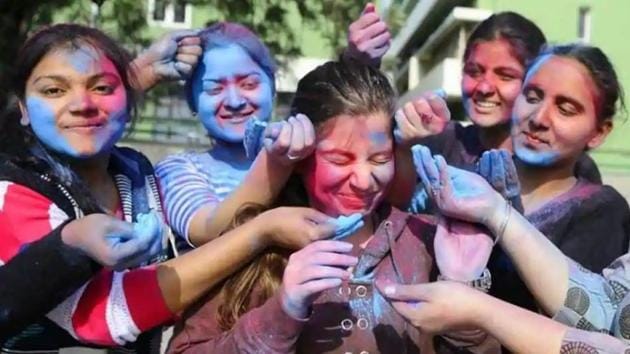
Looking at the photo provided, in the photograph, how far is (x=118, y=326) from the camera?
7.37 ft

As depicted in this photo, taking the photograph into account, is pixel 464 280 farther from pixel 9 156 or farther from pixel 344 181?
pixel 9 156

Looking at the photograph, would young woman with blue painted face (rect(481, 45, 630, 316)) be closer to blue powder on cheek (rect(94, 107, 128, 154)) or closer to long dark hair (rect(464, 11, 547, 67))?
long dark hair (rect(464, 11, 547, 67))

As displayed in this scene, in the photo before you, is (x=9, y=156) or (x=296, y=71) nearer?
(x=9, y=156)

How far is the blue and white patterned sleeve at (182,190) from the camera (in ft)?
8.57

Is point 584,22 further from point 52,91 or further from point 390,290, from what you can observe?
point 390,290

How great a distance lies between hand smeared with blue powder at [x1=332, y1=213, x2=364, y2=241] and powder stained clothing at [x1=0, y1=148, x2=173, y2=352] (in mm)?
A: 430

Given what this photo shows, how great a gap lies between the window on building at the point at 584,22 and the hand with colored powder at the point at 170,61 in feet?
73.3

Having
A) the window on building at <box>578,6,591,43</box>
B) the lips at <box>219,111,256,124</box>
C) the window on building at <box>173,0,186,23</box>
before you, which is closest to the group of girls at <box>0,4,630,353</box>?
the lips at <box>219,111,256,124</box>

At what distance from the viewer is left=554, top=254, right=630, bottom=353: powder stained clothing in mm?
2172

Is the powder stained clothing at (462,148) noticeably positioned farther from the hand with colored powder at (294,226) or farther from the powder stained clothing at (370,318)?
the hand with colored powder at (294,226)

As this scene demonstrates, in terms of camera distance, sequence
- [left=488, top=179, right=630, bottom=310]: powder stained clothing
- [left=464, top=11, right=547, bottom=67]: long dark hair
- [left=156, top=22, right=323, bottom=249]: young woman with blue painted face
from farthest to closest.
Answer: [left=464, top=11, right=547, bottom=67]: long dark hair
[left=156, top=22, right=323, bottom=249]: young woman with blue painted face
[left=488, top=179, right=630, bottom=310]: powder stained clothing

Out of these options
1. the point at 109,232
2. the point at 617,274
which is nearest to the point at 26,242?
the point at 109,232

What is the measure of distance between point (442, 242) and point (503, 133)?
0.85m

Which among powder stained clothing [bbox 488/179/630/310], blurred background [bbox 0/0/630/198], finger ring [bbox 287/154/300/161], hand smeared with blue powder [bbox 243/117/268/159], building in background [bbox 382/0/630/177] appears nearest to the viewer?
finger ring [bbox 287/154/300/161]
